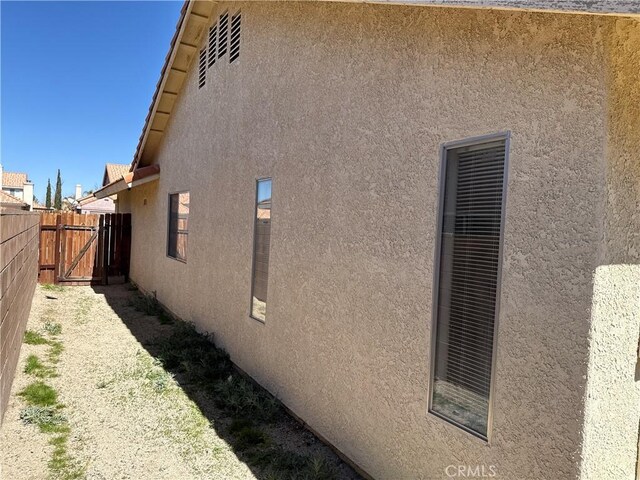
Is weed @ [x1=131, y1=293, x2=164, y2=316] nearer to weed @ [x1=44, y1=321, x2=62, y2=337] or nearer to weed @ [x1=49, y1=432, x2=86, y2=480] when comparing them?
weed @ [x1=44, y1=321, x2=62, y2=337]

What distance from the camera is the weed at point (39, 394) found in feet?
21.1

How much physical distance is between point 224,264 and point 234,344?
1534mm

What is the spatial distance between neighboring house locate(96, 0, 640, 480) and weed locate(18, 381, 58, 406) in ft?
9.69

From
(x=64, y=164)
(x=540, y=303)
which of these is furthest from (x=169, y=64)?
(x=64, y=164)

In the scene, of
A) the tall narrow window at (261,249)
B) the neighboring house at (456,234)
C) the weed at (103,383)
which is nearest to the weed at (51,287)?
the weed at (103,383)

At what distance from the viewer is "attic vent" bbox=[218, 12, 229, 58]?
9.09m

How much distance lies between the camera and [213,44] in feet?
32.3

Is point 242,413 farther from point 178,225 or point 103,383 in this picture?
point 178,225

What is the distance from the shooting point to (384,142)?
4.41m

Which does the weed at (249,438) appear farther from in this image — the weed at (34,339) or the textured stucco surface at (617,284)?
the weed at (34,339)

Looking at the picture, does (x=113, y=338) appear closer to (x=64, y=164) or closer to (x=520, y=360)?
(x=520, y=360)

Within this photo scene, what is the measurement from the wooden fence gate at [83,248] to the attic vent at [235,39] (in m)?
11.7

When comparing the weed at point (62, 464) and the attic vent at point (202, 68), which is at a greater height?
the attic vent at point (202, 68)

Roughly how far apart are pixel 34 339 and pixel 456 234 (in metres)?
9.29
